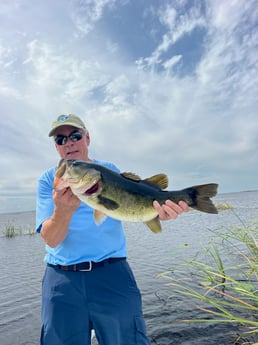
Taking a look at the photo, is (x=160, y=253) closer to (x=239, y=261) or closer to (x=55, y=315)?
(x=239, y=261)

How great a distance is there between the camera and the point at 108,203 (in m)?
3.33

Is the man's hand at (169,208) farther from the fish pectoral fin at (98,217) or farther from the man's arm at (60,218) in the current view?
the man's arm at (60,218)

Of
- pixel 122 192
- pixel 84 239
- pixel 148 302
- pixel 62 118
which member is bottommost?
pixel 148 302

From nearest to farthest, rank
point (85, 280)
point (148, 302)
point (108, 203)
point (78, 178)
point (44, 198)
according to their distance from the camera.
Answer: point (78, 178) → point (108, 203) → point (85, 280) → point (44, 198) → point (148, 302)

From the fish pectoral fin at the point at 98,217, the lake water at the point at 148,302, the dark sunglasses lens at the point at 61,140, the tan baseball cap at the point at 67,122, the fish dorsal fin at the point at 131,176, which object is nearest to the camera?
the fish pectoral fin at the point at 98,217

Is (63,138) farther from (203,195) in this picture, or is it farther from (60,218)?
(203,195)

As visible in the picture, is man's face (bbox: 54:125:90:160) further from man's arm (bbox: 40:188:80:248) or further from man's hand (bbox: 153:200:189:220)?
man's hand (bbox: 153:200:189:220)

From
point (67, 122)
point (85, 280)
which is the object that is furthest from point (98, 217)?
point (67, 122)

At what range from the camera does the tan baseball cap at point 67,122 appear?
398 cm

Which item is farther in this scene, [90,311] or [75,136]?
[75,136]

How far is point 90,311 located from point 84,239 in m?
0.82

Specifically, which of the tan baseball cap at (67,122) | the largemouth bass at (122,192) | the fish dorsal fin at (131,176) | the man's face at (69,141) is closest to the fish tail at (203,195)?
the largemouth bass at (122,192)

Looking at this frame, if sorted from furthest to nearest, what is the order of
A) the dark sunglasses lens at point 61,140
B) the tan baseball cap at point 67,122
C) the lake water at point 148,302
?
the lake water at point 148,302 < the dark sunglasses lens at point 61,140 < the tan baseball cap at point 67,122

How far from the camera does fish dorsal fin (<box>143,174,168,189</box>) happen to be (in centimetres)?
375
